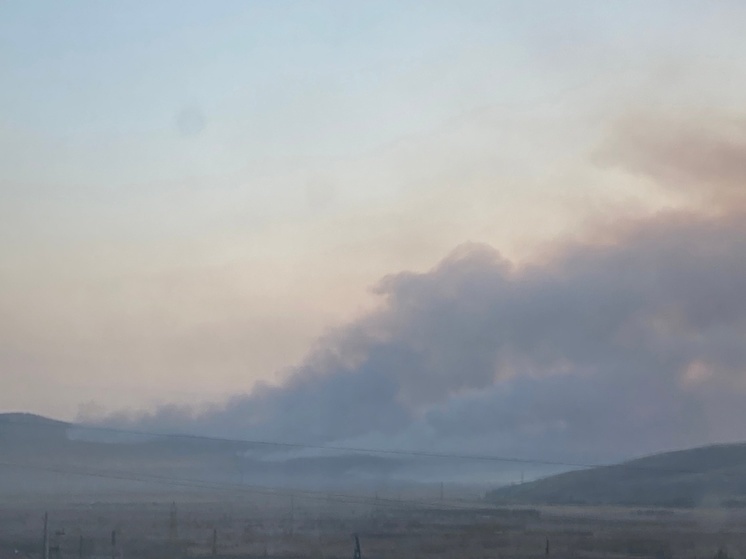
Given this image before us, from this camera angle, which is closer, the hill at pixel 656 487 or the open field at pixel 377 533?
the open field at pixel 377 533

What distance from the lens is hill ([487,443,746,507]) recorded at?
15988 cm

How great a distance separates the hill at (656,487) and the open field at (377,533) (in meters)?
27.0

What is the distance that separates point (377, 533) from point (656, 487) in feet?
325

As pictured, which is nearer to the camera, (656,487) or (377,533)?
(377,533)

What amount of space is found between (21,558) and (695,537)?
56.8 metres

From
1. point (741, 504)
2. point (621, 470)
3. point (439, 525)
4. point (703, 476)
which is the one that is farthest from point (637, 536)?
point (621, 470)

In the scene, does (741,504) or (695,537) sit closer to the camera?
(695,537)

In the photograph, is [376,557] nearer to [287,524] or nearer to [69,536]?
[69,536]

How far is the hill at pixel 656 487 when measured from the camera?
159875 mm

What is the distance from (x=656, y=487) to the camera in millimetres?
173500

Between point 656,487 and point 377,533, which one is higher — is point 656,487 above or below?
above

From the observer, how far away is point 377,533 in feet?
288

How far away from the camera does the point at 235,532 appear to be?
295 feet

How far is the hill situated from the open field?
27015mm
